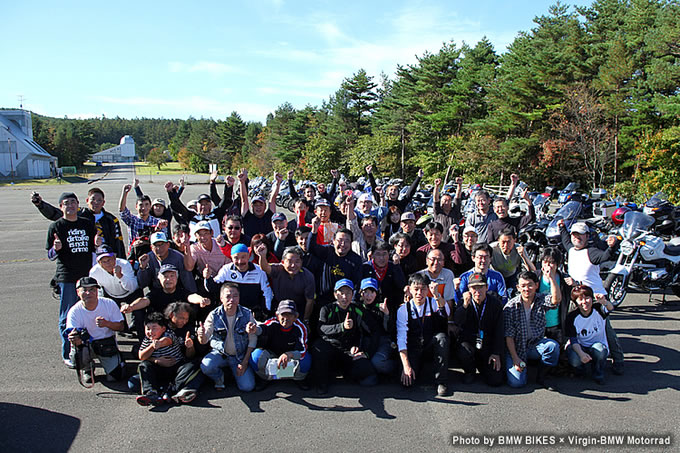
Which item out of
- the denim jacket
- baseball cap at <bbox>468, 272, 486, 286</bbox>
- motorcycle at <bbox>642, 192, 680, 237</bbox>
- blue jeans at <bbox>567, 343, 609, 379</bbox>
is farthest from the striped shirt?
motorcycle at <bbox>642, 192, 680, 237</bbox>

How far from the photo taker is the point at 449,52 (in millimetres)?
36281

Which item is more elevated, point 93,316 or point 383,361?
point 93,316

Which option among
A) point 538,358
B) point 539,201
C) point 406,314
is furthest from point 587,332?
point 539,201

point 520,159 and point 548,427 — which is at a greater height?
point 520,159

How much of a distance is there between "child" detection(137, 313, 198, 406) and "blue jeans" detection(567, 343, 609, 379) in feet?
12.9

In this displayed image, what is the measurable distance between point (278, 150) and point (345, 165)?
53.5 ft

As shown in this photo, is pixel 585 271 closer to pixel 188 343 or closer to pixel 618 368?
pixel 618 368

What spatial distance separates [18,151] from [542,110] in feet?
211

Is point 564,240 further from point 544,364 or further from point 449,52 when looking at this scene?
point 449,52

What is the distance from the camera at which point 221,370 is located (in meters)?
4.51

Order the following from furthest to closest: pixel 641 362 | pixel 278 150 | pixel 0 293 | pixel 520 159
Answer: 1. pixel 278 150
2. pixel 520 159
3. pixel 0 293
4. pixel 641 362

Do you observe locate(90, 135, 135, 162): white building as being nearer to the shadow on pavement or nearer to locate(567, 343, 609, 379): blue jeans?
the shadow on pavement

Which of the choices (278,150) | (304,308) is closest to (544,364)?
(304,308)

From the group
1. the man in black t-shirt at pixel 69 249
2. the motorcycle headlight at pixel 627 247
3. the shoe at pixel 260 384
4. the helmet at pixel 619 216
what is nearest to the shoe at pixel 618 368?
the motorcycle headlight at pixel 627 247
